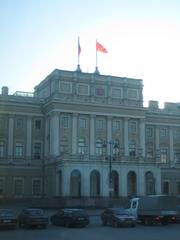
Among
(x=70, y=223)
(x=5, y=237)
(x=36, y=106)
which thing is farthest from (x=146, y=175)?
(x=5, y=237)

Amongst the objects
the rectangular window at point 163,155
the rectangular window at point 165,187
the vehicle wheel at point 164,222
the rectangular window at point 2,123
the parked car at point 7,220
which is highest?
the rectangular window at point 2,123

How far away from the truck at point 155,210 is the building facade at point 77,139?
33573 millimetres

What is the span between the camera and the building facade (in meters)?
78.3

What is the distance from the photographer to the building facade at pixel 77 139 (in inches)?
3083

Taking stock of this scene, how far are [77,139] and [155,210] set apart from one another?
42057mm

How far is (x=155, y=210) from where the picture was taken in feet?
133

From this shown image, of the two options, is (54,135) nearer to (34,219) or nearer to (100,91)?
(100,91)

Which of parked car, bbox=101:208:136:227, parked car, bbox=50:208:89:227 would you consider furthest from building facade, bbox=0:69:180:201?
parked car, bbox=50:208:89:227

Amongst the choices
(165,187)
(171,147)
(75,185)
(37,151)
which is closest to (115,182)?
(75,185)

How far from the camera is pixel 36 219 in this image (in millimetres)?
37500

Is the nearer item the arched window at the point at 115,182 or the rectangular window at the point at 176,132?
the arched window at the point at 115,182

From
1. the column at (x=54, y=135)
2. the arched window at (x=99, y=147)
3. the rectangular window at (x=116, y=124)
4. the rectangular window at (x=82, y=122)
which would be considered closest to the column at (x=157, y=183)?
the arched window at (x=99, y=147)

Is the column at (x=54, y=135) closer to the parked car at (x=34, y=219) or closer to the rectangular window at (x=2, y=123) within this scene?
the rectangular window at (x=2, y=123)

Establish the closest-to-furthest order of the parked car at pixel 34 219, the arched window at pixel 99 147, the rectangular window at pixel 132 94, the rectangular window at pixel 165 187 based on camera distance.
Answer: the parked car at pixel 34 219 < the arched window at pixel 99 147 < the rectangular window at pixel 132 94 < the rectangular window at pixel 165 187
